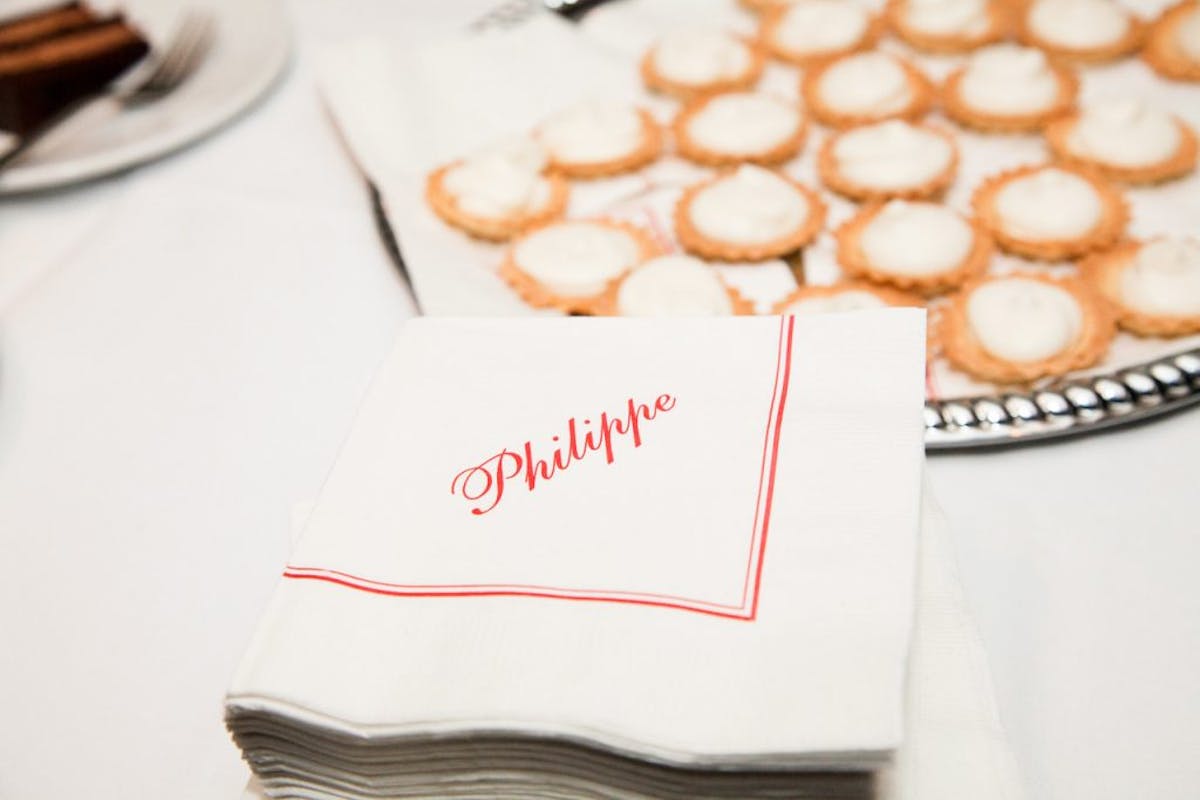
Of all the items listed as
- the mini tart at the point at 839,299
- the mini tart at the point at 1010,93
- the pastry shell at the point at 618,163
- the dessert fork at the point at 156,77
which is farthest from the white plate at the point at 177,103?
the mini tart at the point at 1010,93

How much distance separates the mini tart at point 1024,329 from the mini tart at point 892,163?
209mm

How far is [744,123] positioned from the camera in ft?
4.34

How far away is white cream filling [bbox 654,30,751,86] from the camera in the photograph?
143 centimetres

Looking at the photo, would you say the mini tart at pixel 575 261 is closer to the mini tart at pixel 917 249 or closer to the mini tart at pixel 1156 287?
the mini tart at pixel 917 249

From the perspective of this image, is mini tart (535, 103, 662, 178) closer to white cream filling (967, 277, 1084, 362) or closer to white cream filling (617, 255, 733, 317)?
white cream filling (617, 255, 733, 317)

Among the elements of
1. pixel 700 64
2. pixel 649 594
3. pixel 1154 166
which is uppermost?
pixel 649 594

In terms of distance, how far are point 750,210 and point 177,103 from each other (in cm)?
91

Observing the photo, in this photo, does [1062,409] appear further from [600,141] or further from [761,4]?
[761,4]

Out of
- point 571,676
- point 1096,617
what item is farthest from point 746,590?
point 1096,617

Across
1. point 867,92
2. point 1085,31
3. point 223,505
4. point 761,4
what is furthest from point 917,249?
→ point 223,505

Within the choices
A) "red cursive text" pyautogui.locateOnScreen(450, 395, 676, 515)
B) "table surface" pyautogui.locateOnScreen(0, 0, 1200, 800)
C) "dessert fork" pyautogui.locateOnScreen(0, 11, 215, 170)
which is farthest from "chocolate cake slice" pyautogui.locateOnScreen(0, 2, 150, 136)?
"red cursive text" pyautogui.locateOnScreen(450, 395, 676, 515)

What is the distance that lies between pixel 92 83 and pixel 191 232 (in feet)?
1.40

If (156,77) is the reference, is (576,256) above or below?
below

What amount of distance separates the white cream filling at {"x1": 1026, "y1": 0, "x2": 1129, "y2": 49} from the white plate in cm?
112
